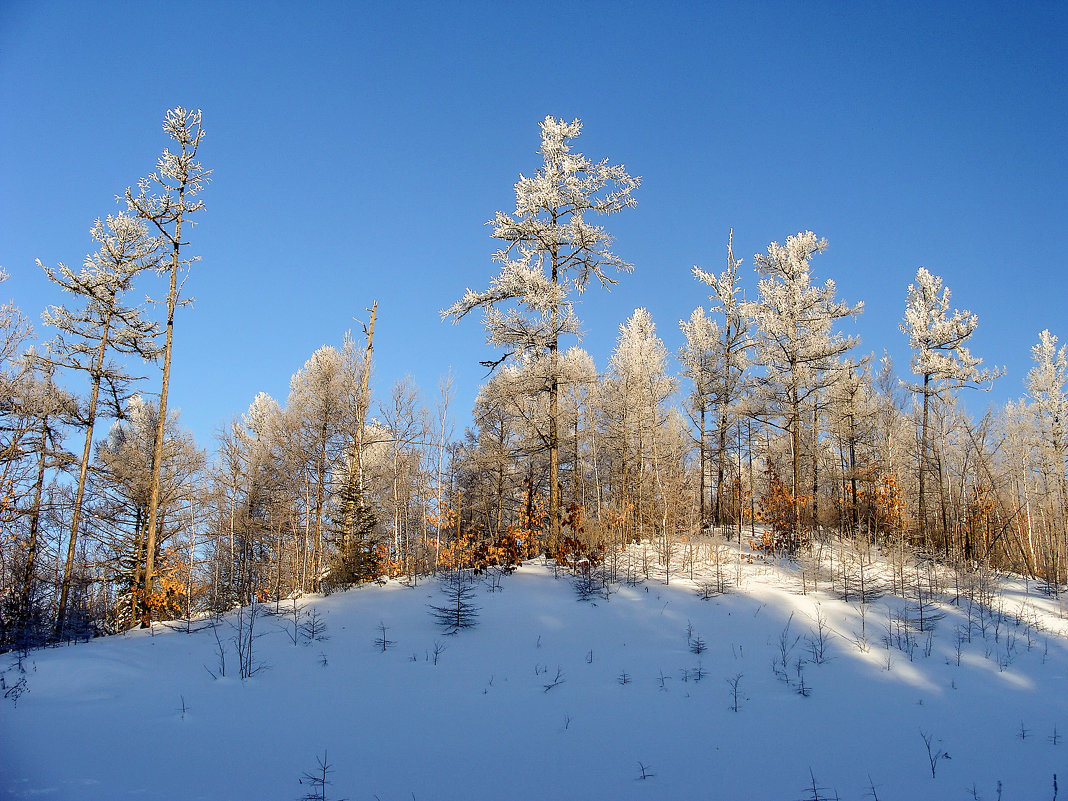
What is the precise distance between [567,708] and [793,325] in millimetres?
17929

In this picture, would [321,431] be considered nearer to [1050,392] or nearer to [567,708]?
Result: [567,708]

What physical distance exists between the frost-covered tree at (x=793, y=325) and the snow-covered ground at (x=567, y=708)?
488 inches

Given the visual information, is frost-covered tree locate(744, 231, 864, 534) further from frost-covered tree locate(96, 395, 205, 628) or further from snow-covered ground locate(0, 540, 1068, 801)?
frost-covered tree locate(96, 395, 205, 628)

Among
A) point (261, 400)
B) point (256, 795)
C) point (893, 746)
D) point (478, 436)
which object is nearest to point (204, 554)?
point (261, 400)

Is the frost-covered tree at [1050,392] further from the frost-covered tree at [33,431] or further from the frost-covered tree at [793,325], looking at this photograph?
the frost-covered tree at [33,431]

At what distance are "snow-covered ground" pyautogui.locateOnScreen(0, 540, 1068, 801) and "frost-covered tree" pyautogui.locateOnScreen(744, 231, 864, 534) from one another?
12.4 meters

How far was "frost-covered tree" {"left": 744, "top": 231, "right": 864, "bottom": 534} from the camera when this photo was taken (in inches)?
789

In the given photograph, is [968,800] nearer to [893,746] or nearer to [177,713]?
[893,746]

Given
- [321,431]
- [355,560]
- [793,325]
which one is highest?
[793,325]

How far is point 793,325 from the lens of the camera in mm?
20125

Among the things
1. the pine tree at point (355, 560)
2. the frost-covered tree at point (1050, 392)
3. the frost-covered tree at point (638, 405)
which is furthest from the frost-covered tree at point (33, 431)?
the frost-covered tree at point (1050, 392)

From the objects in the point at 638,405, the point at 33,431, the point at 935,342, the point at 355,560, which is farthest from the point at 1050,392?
the point at 33,431

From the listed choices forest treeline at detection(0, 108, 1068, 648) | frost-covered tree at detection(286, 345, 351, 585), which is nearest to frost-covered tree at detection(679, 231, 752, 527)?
forest treeline at detection(0, 108, 1068, 648)

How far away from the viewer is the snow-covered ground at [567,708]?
4297mm
